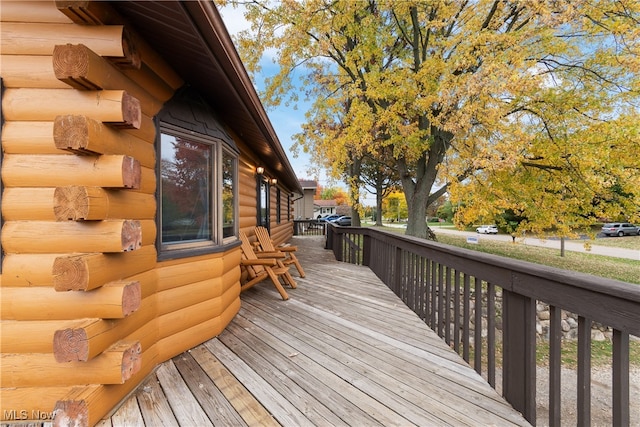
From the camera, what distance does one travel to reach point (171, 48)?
1898 mm

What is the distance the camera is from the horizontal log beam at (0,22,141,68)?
1.56 m

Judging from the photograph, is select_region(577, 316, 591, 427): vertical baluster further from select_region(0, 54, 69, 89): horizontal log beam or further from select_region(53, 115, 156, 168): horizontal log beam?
select_region(0, 54, 69, 89): horizontal log beam

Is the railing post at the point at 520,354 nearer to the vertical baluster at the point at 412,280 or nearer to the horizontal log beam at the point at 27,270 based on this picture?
the vertical baluster at the point at 412,280

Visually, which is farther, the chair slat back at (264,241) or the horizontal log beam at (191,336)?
the chair slat back at (264,241)

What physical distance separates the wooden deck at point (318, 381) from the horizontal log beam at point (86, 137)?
1491 mm

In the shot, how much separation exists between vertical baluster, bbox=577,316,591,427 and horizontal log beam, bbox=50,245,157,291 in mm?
2370

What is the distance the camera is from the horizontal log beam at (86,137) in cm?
140

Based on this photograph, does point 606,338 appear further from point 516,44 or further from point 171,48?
point 171,48

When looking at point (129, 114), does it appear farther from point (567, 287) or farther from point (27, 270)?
point (567, 287)

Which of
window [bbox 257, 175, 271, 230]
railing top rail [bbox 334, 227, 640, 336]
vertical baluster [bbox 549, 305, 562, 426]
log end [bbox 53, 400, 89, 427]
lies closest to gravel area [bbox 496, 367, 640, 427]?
vertical baluster [bbox 549, 305, 562, 426]

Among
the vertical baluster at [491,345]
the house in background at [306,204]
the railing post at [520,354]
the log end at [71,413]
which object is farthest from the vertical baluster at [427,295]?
the house in background at [306,204]

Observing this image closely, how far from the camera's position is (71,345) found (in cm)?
140

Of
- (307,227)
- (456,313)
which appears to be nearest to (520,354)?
(456,313)

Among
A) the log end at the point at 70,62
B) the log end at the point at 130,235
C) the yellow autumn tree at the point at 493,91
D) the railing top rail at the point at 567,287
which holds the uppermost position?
the yellow autumn tree at the point at 493,91
